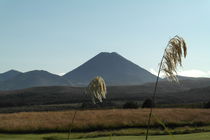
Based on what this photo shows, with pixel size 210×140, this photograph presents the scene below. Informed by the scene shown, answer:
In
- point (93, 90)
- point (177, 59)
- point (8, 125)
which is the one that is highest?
point (177, 59)

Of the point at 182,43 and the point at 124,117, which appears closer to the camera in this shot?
the point at 182,43

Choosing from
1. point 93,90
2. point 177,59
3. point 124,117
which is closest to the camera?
point 177,59

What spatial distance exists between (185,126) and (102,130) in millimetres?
7892

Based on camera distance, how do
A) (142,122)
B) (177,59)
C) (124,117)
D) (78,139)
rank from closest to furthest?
1. (177,59)
2. (78,139)
3. (142,122)
4. (124,117)

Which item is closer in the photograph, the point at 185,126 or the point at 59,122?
the point at 185,126

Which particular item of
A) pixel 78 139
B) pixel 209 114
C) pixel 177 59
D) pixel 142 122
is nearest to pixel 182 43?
pixel 177 59

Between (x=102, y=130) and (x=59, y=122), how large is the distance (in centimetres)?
546

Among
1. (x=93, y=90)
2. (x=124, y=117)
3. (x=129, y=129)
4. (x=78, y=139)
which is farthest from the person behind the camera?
(x=124, y=117)

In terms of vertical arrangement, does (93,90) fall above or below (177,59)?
below

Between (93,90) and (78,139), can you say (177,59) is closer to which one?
(93,90)

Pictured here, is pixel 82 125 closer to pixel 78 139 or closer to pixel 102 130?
pixel 102 130

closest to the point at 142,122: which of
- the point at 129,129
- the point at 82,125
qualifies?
the point at 129,129

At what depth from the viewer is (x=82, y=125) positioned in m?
38.6

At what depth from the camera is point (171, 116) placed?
145ft
